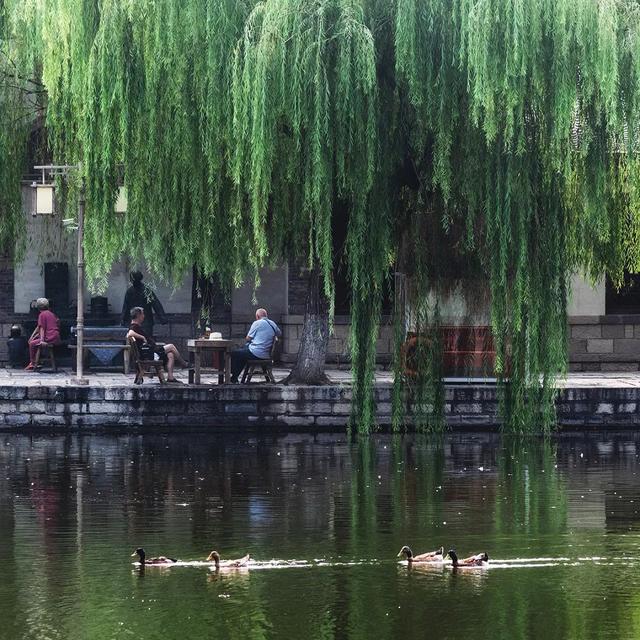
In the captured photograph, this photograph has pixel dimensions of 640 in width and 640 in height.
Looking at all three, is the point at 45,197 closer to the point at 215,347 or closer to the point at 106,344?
the point at 215,347

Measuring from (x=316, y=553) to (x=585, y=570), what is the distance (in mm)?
2204

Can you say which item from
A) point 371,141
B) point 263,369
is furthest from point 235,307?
point 371,141

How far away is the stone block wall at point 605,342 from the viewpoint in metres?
33.0

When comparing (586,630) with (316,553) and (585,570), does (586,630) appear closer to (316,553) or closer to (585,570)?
(585,570)

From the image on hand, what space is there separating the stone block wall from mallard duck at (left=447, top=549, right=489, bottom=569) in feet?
64.0

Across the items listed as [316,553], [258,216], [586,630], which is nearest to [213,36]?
[258,216]

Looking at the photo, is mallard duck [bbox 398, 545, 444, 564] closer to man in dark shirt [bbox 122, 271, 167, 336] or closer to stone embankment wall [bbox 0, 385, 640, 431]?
stone embankment wall [bbox 0, 385, 640, 431]

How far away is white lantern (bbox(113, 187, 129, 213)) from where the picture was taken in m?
24.0

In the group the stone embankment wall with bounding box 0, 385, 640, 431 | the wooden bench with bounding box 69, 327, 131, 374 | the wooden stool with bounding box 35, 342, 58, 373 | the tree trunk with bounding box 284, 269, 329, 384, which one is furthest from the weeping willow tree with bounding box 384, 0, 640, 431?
the wooden stool with bounding box 35, 342, 58, 373

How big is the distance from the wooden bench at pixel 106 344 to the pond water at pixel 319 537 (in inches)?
214

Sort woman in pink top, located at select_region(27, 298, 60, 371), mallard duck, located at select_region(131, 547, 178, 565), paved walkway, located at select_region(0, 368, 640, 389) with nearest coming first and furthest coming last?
mallard duck, located at select_region(131, 547, 178, 565) < paved walkway, located at select_region(0, 368, 640, 389) < woman in pink top, located at select_region(27, 298, 60, 371)

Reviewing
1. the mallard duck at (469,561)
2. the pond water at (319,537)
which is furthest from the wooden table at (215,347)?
the mallard duck at (469,561)

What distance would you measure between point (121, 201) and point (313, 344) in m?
3.85

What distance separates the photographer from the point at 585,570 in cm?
1373
